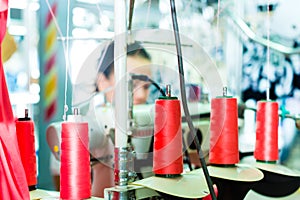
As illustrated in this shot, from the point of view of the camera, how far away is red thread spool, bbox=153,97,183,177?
0.63 meters

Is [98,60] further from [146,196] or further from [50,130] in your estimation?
[146,196]

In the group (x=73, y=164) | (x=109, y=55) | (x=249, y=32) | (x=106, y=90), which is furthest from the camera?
(x=249, y=32)

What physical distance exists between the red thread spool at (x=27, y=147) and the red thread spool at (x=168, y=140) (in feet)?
0.64

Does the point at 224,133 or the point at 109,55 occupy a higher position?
the point at 109,55

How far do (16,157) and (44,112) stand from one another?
1675 mm

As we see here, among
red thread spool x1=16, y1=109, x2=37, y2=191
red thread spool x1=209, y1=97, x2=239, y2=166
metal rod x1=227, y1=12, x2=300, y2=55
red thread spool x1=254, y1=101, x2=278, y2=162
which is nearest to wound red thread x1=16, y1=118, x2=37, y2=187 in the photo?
red thread spool x1=16, y1=109, x2=37, y2=191

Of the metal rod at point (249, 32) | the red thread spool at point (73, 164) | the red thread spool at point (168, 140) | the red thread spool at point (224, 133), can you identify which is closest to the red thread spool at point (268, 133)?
the red thread spool at point (224, 133)

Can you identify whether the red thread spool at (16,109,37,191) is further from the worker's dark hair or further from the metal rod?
the metal rod

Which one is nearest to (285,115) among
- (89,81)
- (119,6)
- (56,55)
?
(89,81)

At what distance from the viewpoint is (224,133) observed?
72cm

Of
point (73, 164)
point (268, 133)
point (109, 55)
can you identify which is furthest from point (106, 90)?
point (73, 164)

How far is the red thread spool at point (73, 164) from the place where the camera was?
1.83 feet

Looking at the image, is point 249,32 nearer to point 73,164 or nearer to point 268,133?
point 268,133

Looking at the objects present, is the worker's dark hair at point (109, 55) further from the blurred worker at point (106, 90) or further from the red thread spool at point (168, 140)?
the red thread spool at point (168, 140)
